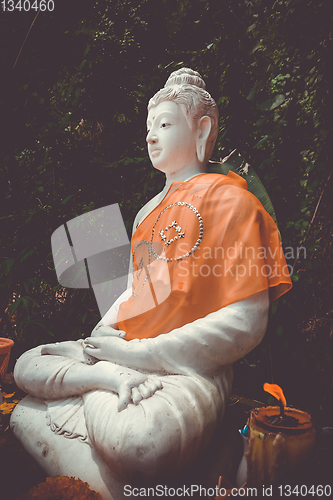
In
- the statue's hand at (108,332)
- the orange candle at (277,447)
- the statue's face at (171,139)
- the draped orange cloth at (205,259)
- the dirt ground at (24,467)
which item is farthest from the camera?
the statue's face at (171,139)

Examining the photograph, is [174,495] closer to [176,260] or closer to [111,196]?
[176,260]

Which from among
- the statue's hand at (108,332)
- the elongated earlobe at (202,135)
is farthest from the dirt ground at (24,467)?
the elongated earlobe at (202,135)

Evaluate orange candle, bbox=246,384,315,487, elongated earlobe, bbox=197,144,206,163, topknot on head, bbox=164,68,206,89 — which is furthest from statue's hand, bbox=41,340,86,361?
topknot on head, bbox=164,68,206,89

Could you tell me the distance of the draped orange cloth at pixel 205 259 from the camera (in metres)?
1.48

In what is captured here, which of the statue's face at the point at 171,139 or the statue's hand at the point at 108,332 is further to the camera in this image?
the statue's face at the point at 171,139

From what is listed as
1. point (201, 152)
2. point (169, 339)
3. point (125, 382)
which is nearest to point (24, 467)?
point (125, 382)

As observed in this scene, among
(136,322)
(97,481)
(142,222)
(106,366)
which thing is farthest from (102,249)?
(97,481)

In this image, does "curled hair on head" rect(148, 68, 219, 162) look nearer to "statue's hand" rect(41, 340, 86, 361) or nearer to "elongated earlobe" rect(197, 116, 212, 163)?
"elongated earlobe" rect(197, 116, 212, 163)

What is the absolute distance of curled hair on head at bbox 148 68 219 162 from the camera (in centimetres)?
177

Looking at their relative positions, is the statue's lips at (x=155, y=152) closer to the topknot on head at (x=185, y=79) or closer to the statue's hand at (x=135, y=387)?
the topknot on head at (x=185, y=79)

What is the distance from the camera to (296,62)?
2.41 meters

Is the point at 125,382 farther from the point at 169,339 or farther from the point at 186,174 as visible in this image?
the point at 186,174

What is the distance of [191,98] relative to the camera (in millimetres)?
Answer: 1770

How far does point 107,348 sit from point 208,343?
404mm
